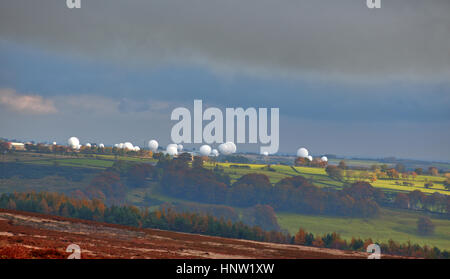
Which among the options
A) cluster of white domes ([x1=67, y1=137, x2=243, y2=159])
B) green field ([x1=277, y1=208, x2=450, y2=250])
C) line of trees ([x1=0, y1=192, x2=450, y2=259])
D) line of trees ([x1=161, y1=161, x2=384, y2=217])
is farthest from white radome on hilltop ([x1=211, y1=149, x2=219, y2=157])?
line of trees ([x1=0, y1=192, x2=450, y2=259])

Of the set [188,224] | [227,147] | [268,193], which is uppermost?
[227,147]

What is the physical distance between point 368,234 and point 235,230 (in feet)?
167

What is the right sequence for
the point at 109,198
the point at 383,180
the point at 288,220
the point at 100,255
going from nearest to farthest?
1. the point at 100,255
2. the point at 288,220
3. the point at 109,198
4. the point at 383,180

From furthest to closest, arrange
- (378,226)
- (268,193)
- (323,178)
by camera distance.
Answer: (323,178) → (268,193) → (378,226)

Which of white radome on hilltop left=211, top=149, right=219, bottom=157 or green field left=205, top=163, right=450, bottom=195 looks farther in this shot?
white radome on hilltop left=211, top=149, right=219, bottom=157

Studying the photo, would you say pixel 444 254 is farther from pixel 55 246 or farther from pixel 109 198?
pixel 109 198

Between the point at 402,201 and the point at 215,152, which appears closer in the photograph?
the point at 402,201

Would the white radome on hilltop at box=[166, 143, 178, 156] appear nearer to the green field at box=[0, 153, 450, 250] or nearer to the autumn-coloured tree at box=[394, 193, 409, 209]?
the green field at box=[0, 153, 450, 250]

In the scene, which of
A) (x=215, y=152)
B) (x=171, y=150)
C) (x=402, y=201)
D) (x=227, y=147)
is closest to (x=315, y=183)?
(x=402, y=201)

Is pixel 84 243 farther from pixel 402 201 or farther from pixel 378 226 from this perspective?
Answer: pixel 402 201

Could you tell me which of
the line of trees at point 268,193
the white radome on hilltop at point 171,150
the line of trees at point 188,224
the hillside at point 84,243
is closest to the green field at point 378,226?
the line of trees at point 268,193

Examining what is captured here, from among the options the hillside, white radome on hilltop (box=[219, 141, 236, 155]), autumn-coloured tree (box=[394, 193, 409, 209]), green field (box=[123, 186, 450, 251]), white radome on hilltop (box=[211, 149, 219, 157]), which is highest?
white radome on hilltop (box=[219, 141, 236, 155])
